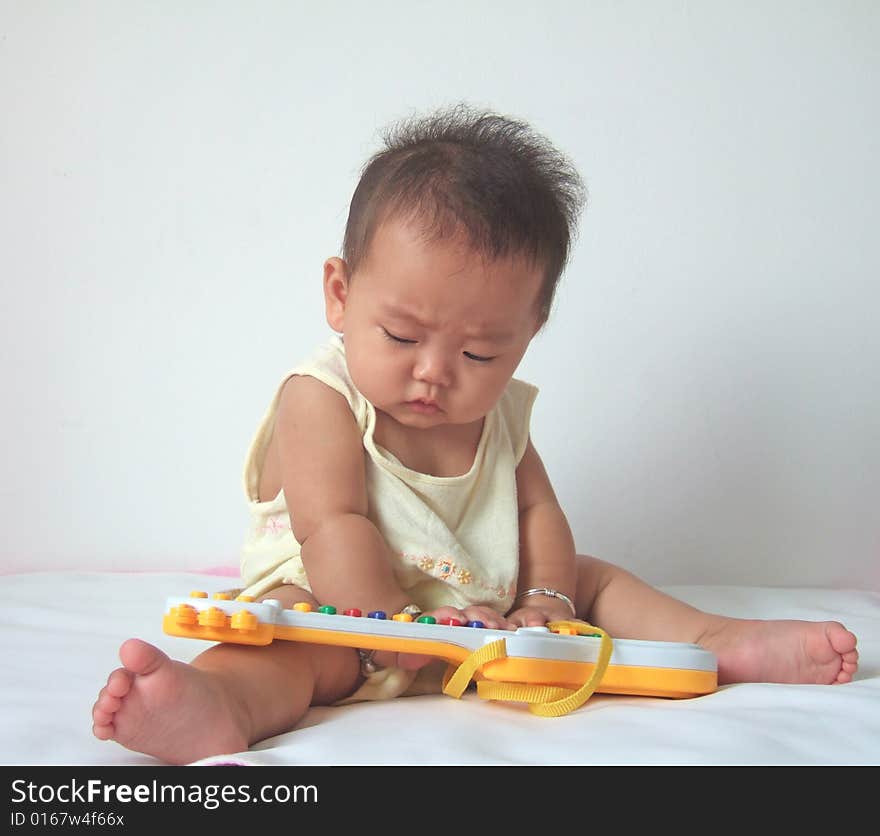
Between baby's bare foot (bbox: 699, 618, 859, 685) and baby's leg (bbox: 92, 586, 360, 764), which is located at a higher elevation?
baby's leg (bbox: 92, 586, 360, 764)

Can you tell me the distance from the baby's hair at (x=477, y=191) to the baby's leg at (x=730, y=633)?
12.3 inches

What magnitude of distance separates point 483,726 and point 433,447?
1.35ft

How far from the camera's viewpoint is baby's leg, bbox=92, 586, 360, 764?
690mm

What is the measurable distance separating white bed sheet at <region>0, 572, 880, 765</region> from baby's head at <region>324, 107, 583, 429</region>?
30 centimetres

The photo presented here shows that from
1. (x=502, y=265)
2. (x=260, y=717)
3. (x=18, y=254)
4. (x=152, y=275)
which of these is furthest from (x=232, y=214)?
(x=260, y=717)

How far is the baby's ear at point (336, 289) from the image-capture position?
3.65 ft

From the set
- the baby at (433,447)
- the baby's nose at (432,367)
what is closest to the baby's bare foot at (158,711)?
the baby at (433,447)

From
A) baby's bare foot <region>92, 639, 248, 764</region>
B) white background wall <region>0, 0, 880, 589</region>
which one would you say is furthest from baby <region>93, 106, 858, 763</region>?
white background wall <region>0, 0, 880, 589</region>

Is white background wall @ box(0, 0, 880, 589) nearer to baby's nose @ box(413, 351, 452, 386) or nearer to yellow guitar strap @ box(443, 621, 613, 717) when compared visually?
baby's nose @ box(413, 351, 452, 386)

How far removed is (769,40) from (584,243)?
44cm

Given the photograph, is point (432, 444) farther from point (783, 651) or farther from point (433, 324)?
point (783, 651)

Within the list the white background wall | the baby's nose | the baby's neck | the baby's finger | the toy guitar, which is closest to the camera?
the toy guitar

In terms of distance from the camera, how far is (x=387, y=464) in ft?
3.63
